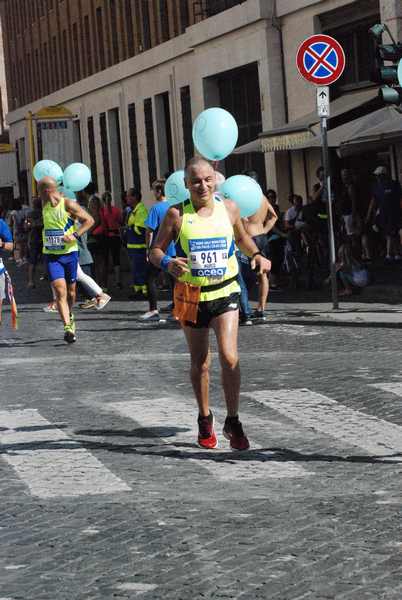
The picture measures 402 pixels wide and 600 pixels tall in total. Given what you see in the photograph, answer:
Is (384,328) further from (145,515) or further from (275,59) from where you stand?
(275,59)

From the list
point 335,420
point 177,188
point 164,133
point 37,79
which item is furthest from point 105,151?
point 335,420

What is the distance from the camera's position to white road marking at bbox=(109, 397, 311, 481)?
8.06 m

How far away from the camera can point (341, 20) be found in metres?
31.7

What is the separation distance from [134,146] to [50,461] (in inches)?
1572

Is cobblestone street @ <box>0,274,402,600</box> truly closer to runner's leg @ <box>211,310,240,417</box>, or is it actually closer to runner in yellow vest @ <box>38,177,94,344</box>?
runner's leg @ <box>211,310,240,417</box>

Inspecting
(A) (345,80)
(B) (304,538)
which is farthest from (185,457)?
(A) (345,80)

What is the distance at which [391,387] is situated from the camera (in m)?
11.3

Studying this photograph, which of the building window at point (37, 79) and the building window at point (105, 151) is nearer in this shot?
the building window at point (105, 151)

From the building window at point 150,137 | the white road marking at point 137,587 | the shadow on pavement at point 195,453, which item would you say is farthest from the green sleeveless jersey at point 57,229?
the building window at point 150,137

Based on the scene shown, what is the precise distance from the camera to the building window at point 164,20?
43594 mm

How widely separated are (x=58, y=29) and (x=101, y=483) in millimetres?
51946

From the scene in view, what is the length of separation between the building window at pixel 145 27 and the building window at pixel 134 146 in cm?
224

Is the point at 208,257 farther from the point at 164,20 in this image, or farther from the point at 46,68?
the point at 46,68

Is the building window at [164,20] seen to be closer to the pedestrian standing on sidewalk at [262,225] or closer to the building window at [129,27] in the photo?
the building window at [129,27]
